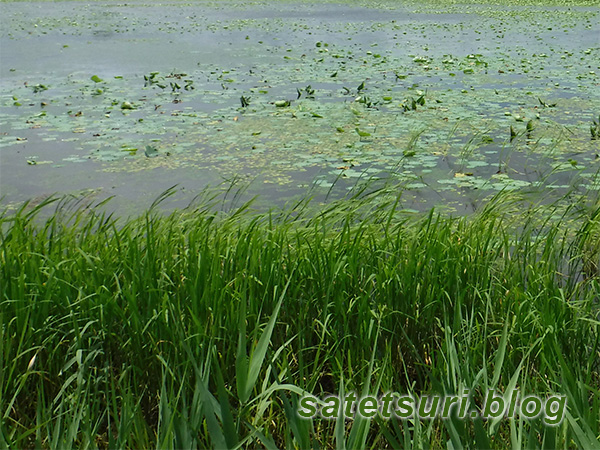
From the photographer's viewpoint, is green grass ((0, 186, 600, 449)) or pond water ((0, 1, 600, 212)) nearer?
green grass ((0, 186, 600, 449))

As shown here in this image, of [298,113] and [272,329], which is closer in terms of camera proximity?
[272,329]

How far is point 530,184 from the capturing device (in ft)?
13.9

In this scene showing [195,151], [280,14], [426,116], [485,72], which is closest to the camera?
[195,151]

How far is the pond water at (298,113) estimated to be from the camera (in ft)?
14.3

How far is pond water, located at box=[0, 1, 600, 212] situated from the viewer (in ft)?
14.3

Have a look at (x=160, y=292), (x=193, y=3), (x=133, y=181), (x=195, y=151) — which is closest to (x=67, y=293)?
(x=160, y=292)

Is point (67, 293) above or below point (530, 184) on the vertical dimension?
above

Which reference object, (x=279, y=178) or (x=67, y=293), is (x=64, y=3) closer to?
(x=279, y=178)

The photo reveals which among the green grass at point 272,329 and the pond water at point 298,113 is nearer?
the green grass at point 272,329

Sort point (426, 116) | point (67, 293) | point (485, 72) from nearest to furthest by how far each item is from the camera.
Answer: point (67, 293), point (426, 116), point (485, 72)

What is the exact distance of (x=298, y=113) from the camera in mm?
6078

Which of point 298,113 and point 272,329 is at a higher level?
point 272,329

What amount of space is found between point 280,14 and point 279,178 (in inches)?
551

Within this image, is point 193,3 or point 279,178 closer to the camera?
point 279,178
